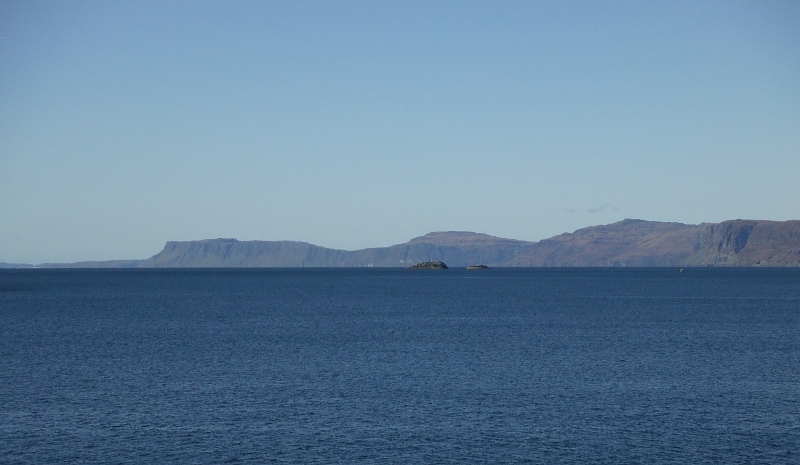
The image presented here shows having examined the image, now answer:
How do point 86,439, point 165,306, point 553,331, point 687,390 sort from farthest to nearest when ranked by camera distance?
1. point 165,306
2. point 553,331
3. point 687,390
4. point 86,439

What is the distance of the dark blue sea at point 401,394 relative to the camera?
38.9m

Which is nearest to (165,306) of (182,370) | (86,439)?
(182,370)

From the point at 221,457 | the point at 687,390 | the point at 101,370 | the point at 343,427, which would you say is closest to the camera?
the point at 221,457

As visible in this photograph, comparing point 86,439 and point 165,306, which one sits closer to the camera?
point 86,439

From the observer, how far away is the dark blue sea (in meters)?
38.9

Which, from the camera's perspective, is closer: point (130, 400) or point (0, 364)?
point (130, 400)

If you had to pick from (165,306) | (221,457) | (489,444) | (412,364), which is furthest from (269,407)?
(165,306)

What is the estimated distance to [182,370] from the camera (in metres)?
61.9

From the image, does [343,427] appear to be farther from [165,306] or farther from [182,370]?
[165,306]

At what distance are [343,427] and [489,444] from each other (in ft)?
25.3

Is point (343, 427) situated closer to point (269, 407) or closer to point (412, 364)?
point (269, 407)

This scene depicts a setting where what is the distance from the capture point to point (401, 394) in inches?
2020

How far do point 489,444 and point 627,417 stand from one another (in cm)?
957

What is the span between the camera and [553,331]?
305 ft
